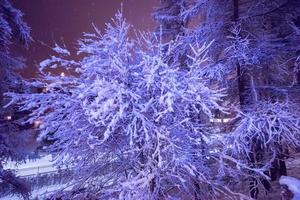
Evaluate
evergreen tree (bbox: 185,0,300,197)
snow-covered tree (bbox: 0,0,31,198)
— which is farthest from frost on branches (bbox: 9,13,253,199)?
snow-covered tree (bbox: 0,0,31,198)

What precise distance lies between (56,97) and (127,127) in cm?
169

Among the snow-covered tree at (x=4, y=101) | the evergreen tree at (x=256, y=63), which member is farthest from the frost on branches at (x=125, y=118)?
the snow-covered tree at (x=4, y=101)

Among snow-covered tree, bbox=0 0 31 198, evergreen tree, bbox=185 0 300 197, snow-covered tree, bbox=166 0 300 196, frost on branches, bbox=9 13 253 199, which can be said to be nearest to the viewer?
frost on branches, bbox=9 13 253 199

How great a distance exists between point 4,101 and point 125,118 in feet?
18.4

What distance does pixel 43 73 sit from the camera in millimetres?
7453

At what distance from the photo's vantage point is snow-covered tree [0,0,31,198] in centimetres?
1041

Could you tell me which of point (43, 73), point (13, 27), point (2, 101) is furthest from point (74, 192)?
point (13, 27)

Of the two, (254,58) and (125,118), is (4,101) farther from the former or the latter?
(254,58)

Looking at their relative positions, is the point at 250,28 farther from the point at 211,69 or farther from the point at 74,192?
the point at 74,192

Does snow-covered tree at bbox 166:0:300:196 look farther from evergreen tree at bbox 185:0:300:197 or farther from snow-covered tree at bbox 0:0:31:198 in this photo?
snow-covered tree at bbox 0:0:31:198

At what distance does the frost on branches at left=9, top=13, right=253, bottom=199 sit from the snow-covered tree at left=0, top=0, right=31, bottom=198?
351 cm

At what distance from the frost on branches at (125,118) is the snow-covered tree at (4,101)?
351 centimetres

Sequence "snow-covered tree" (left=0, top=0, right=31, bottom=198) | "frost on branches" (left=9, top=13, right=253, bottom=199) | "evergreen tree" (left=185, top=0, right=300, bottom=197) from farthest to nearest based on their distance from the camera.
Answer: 1. "snow-covered tree" (left=0, top=0, right=31, bottom=198)
2. "evergreen tree" (left=185, top=0, right=300, bottom=197)
3. "frost on branches" (left=9, top=13, right=253, bottom=199)

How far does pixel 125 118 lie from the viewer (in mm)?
6910
